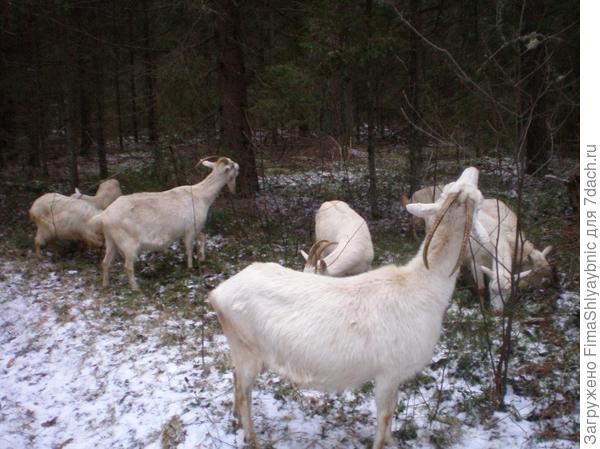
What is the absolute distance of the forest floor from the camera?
4453mm

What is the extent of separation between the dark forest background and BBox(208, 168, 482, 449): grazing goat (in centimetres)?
459

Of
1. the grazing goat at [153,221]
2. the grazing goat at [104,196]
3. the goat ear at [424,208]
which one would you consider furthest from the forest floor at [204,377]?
the grazing goat at [104,196]

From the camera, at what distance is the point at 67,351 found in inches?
245

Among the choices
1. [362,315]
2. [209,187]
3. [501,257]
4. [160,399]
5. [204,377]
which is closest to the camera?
[362,315]

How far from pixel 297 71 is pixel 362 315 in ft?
24.7

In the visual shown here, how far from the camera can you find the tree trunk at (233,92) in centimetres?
1159

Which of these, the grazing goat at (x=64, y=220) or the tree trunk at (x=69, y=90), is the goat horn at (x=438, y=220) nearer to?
the grazing goat at (x=64, y=220)

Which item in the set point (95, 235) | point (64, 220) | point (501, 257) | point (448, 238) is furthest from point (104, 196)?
point (448, 238)

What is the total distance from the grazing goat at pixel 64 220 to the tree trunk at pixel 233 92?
3.48m

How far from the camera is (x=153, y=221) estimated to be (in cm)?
804

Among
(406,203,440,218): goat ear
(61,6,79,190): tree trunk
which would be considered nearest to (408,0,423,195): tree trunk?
(406,203,440,218): goat ear

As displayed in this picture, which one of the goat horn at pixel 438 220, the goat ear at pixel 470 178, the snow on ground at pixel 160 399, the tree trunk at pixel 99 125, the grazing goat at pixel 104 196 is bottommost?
the snow on ground at pixel 160 399

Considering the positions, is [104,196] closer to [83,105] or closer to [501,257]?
[501,257]
